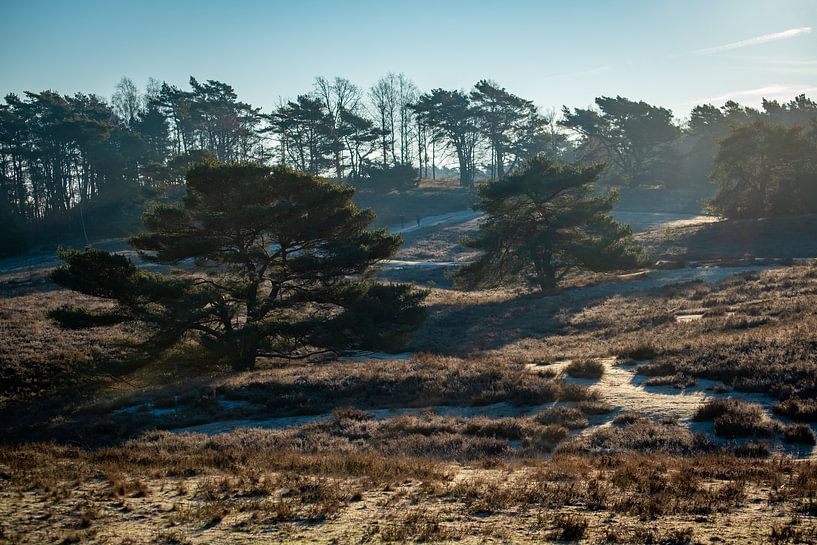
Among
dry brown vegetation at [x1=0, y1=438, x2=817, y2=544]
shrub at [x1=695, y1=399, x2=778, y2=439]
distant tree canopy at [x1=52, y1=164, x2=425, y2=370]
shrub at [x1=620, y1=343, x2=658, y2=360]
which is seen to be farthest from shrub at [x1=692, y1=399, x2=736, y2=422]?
distant tree canopy at [x1=52, y1=164, x2=425, y2=370]

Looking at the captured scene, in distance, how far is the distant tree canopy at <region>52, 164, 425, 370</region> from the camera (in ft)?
70.7

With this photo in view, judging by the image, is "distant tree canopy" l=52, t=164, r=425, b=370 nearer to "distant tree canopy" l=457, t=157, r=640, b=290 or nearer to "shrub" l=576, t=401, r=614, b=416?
"shrub" l=576, t=401, r=614, b=416

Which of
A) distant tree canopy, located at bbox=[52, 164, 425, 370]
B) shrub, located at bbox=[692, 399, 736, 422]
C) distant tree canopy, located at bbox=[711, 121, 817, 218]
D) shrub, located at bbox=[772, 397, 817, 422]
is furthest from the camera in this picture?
distant tree canopy, located at bbox=[711, 121, 817, 218]

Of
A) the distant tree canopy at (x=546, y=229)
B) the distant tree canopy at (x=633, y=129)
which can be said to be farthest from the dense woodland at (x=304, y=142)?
the distant tree canopy at (x=546, y=229)

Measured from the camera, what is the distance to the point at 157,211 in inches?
919

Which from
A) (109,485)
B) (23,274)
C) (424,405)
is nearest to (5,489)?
(109,485)

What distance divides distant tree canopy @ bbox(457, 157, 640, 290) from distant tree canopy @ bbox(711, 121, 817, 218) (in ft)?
86.0

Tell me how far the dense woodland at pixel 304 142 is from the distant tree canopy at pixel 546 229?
28.5m

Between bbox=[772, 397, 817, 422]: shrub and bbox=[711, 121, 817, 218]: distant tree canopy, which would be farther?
bbox=[711, 121, 817, 218]: distant tree canopy

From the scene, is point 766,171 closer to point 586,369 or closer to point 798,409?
point 586,369

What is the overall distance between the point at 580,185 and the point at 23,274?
42759 mm

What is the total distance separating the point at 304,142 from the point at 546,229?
55255 millimetres

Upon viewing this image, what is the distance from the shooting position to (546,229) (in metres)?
39.0

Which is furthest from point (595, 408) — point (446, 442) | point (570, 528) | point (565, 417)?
point (570, 528)
